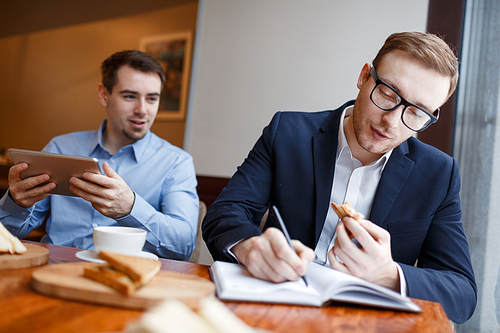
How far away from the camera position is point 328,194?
1.46m

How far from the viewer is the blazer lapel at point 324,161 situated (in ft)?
4.74

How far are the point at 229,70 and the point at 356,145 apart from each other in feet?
5.86

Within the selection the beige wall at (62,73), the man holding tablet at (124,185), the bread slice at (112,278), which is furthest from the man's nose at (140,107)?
the bread slice at (112,278)

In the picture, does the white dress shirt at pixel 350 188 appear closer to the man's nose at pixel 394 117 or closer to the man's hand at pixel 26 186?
the man's nose at pixel 394 117

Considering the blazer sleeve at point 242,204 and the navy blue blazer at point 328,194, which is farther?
the navy blue blazer at point 328,194

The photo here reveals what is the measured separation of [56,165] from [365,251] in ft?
3.39

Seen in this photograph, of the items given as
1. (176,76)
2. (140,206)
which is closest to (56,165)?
(140,206)

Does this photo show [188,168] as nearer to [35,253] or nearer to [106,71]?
Result: [106,71]

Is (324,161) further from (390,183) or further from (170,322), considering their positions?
(170,322)

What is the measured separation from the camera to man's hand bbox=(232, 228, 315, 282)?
822mm

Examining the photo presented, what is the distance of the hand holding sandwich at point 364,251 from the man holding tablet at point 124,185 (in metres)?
0.87

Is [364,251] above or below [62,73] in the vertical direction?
below

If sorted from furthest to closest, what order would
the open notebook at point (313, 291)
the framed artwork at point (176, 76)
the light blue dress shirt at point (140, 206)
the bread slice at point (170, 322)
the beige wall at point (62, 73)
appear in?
the beige wall at point (62, 73) → the framed artwork at point (176, 76) → the light blue dress shirt at point (140, 206) → the open notebook at point (313, 291) → the bread slice at point (170, 322)

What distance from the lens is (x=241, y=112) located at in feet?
10.0
